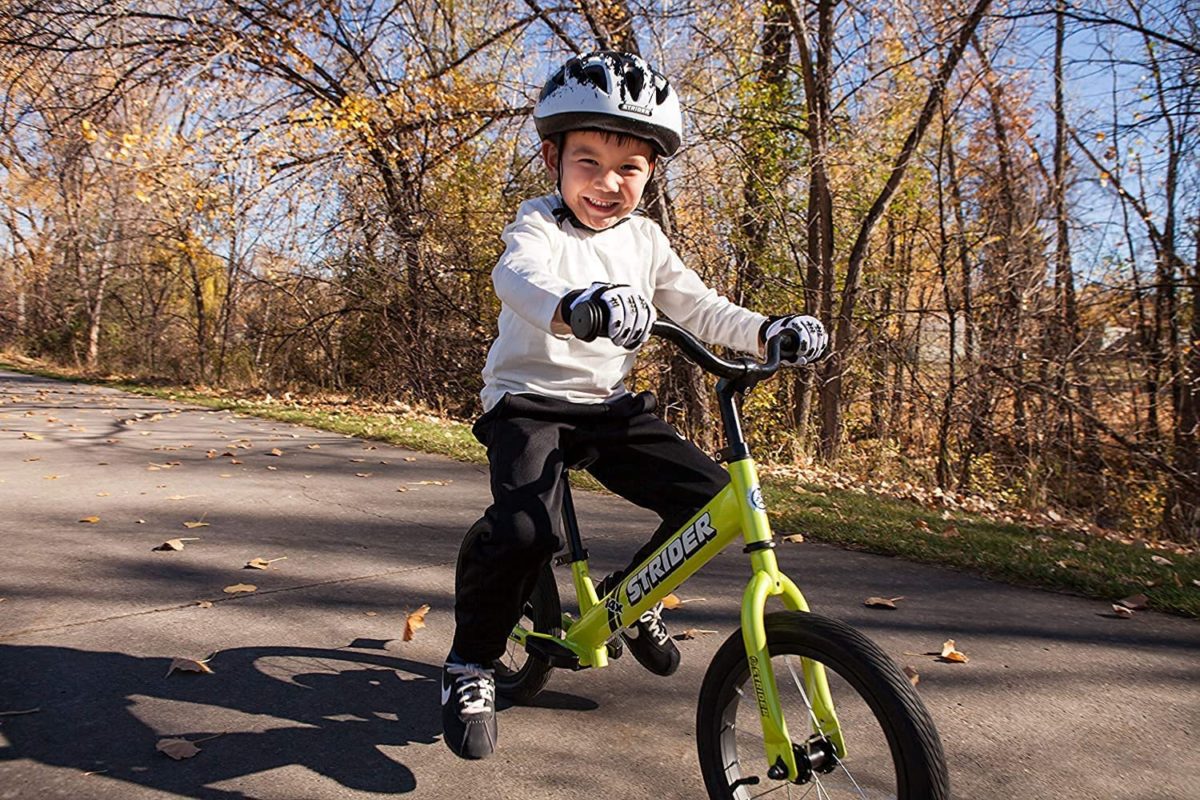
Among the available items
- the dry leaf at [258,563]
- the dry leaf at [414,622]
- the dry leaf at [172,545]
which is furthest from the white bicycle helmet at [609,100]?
the dry leaf at [172,545]

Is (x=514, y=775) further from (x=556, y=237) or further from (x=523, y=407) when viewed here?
(x=556, y=237)

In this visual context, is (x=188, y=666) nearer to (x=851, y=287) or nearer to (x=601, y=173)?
(x=601, y=173)

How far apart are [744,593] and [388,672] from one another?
159 centimetres

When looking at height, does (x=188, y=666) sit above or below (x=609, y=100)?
below

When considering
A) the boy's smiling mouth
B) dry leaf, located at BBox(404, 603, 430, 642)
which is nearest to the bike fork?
the boy's smiling mouth

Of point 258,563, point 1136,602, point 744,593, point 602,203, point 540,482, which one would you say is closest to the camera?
point 744,593

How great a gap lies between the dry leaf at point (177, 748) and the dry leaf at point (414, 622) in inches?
39.6

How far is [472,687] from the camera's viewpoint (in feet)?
8.57

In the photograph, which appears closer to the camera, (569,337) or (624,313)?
(624,313)

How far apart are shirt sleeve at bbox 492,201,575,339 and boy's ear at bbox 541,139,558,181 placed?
0.13 m

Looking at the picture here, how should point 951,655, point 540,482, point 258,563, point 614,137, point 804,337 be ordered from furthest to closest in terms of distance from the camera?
point 258,563
point 951,655
point 614,137
point 540,482
point 804,337

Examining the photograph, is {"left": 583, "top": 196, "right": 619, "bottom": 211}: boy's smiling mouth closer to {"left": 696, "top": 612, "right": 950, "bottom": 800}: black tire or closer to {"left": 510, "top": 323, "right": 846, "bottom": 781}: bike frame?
{"left": 510, "top": 323, "right": 846, "bottom": 781}: bike frame

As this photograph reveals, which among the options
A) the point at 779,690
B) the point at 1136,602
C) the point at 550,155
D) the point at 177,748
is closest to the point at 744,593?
the point at 779,690

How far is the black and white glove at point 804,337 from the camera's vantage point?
2.39 meters
